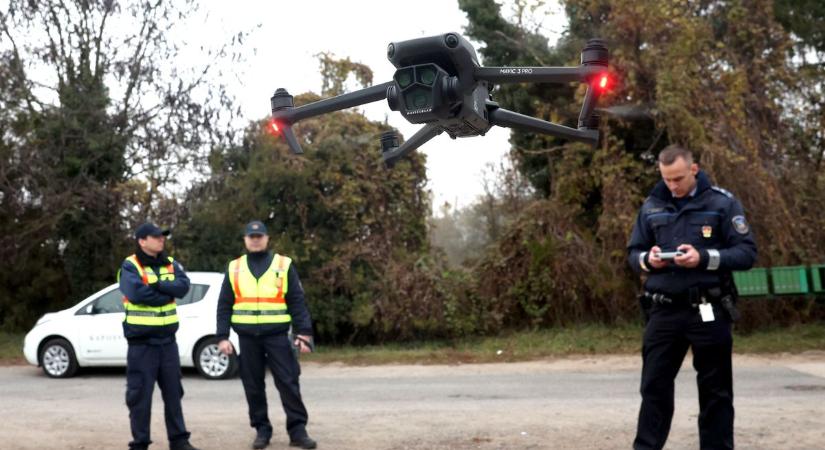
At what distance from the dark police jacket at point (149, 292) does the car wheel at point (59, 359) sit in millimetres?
7087

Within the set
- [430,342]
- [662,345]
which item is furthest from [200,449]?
[430,342]

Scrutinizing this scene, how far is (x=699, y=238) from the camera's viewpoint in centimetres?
559

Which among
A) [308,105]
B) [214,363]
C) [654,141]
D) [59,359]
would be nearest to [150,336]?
[308,105]

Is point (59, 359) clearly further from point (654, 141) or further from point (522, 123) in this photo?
point (522, 123)

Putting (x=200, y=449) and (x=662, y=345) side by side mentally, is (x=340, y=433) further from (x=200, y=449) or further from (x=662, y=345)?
(x=662, y=345)

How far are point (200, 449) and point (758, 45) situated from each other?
44.1 feet

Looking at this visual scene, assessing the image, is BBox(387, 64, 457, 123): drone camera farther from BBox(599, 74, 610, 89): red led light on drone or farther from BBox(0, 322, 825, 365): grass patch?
BBox(0, 322, 825, 365): grass patch

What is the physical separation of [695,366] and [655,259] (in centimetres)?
72

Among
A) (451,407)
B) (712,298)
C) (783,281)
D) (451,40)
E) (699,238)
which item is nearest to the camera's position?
(451,40)

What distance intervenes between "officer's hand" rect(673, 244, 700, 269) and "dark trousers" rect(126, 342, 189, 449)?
13.7 feet

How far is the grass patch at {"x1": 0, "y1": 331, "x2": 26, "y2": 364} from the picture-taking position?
54.4ft

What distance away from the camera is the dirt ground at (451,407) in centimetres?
763

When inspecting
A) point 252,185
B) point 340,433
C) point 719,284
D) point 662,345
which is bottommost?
point 340,433

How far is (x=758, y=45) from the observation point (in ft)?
55.7
